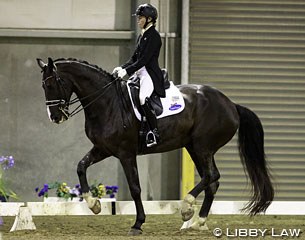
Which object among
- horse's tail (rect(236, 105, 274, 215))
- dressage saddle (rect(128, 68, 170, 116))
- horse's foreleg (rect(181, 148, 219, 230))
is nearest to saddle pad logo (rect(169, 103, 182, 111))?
dressage saddle (rect(128, 68, 170, 116))

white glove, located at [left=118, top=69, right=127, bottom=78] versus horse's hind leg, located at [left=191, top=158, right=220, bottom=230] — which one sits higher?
white glove, located at [left=118, top=69, right=127, bottom=78]

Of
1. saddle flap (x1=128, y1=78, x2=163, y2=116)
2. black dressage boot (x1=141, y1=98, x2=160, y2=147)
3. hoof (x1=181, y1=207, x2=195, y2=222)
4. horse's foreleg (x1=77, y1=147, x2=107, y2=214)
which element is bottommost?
hoof (x1=181, y1=207, x2=195, y2=222)

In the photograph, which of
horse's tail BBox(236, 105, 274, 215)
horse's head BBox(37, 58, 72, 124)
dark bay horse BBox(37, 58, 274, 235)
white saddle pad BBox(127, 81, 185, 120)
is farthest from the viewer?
horse's tail BBox(236, 105, 274, 215)

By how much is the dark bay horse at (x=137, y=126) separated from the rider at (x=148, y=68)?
134 mm

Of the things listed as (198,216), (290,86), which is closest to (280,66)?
(290,86)

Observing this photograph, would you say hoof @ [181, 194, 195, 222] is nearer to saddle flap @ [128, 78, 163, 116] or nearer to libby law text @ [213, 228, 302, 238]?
libby law text @ [213, 228, 302, 238]

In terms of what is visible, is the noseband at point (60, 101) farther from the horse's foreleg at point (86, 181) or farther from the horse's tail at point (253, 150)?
the horse's tail at point (253, 150)

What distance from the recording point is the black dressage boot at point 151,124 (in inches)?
293

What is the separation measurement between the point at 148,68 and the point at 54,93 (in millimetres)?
931

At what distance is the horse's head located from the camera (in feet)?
23.5

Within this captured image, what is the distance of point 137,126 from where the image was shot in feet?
24.6

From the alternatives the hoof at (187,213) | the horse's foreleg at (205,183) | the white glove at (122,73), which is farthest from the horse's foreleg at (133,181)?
the white glove at (122,73)

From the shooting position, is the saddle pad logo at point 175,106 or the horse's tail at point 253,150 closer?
the saddle pad logo at point 175,106

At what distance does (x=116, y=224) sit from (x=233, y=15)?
428 centimetres
